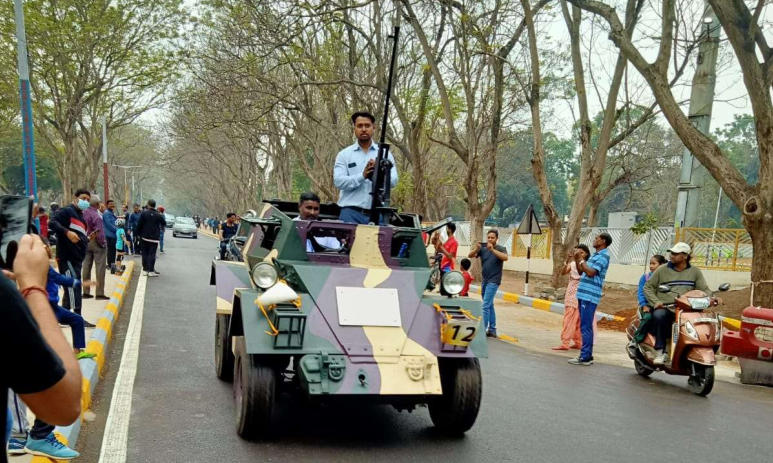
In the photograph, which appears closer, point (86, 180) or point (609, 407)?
point (609, 407)

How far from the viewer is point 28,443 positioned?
394 cm

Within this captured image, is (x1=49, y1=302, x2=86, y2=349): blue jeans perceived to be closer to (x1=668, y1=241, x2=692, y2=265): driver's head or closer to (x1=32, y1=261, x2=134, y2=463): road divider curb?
(x1=32, y1=261, x2=134, y2=463): road divider curb

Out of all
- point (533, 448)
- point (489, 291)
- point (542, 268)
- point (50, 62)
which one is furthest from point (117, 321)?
point (542, 268)

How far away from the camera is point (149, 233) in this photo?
49.9 feet

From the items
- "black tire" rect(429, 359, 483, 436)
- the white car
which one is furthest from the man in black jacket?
the white car

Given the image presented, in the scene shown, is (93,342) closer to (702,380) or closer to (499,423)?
(499,423)

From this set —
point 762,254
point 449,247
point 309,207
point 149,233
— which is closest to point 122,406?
point 309,207

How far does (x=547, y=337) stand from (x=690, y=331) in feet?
13.4

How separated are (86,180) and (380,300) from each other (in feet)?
93.0

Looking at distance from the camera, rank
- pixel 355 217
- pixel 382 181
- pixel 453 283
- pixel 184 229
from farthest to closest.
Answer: pixel 184 229, pixel 355 217, pixel 382 181, pixel 453 283

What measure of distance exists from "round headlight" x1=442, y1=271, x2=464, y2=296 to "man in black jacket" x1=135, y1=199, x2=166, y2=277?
11630mm

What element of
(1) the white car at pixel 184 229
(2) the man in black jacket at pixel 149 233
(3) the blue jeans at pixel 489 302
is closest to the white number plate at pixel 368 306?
(3) the blue jeans at pixel 489 302

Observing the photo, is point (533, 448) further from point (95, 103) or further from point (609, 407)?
point (95, 103)

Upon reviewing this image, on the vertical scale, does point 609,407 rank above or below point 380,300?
below
